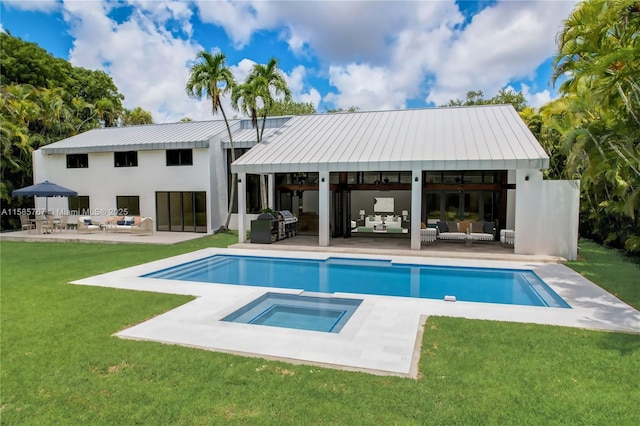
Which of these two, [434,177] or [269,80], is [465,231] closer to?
[434,177]

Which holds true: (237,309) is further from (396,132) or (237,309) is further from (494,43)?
(494,43)

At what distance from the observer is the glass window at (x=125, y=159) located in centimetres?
2116

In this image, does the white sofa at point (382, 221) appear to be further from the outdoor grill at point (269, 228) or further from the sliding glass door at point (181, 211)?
the sliding glass door at point (181, 211)

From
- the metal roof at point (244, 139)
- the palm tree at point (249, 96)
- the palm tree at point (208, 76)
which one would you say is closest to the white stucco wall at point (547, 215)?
the palm tree at point (249, 96)

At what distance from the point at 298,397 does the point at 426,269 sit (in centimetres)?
835

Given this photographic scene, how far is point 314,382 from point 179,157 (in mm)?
18116

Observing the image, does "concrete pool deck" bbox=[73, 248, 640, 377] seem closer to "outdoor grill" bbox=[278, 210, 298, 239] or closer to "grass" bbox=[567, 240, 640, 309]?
"grass" bbox=[567, 240, 640, 309]

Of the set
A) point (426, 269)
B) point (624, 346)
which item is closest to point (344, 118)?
point (426, 269)

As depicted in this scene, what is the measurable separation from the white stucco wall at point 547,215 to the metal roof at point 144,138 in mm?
14239

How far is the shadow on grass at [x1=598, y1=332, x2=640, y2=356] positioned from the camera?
5336mm

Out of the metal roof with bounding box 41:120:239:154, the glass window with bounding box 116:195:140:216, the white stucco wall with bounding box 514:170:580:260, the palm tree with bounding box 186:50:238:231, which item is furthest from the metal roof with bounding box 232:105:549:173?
the glass window with bounding box 116:195:140:216

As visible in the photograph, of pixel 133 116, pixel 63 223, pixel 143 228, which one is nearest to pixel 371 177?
pixel 143 228

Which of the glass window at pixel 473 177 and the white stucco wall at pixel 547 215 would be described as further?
the glass window at pixel 473 177

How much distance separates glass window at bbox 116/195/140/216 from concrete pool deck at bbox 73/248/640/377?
40.5 feet
